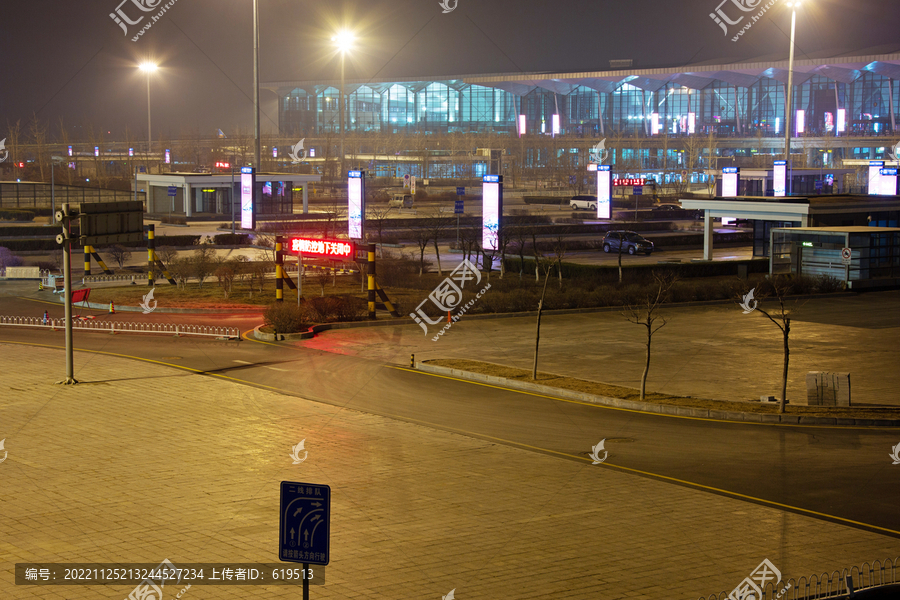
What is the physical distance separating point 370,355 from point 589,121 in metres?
108

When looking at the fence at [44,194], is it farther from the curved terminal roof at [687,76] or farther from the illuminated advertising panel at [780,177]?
the curved terminal roof at [687,76]

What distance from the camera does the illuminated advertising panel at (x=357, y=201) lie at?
42.6 meters

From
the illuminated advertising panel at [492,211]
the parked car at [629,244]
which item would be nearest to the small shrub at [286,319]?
the illuminated advertising panel at [492,211]

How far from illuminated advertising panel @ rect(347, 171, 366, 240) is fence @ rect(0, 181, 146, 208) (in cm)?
3367

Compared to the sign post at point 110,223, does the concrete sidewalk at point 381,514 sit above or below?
below

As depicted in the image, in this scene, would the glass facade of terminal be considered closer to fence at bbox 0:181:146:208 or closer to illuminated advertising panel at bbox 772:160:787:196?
illuminated advertising panel at bbox 772:160:787:196

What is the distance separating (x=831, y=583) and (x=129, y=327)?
24.0 metres

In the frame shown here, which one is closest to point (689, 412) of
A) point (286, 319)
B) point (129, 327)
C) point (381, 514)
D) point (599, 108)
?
point (381, 514)

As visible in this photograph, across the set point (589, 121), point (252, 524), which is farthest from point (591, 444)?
point (589, 121)

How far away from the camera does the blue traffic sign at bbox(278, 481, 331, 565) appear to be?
712 centimetres

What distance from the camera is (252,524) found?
11.5m

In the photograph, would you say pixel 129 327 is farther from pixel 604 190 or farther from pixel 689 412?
pixel 604 190

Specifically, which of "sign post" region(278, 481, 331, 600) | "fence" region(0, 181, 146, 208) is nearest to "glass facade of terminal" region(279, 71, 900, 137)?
"fence" region(0, 181, 146, 208)

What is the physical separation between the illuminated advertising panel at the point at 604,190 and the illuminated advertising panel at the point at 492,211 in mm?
15149
